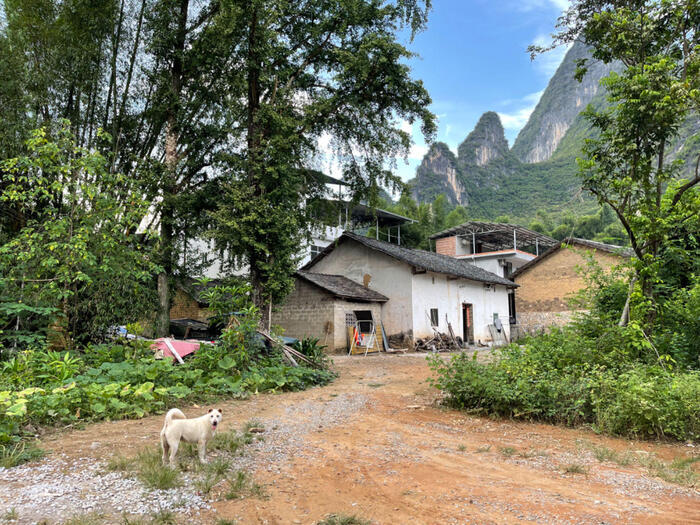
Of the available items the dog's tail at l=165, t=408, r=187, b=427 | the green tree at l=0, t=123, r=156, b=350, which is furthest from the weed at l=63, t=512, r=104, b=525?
the green tree at l=0, t=123, r=156, b=350

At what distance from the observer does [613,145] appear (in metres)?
7.35

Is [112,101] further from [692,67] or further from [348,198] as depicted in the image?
[692,67]

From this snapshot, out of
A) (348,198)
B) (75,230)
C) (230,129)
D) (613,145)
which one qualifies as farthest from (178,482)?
(348,198)

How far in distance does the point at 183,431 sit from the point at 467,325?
18540mm

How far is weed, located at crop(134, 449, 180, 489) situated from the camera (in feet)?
10.4

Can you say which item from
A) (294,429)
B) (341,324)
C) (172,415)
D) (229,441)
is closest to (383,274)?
(341,324)

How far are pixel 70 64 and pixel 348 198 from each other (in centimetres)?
901

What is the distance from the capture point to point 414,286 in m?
17.5

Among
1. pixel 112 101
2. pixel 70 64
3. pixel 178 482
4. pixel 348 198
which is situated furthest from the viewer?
pixel 348 198

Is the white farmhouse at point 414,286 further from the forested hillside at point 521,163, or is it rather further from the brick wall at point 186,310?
the forested hillside at point 521,163

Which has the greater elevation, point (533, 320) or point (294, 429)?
point (533, 320)

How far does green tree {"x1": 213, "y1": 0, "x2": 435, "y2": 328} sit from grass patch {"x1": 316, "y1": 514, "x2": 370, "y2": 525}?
28.9ft

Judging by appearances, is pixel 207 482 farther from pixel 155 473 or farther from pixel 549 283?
pixel 549 283

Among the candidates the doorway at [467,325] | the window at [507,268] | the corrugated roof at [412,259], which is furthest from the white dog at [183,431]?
the window at [507,268]
